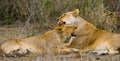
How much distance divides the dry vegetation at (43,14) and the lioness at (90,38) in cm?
120

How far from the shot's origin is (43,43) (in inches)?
344

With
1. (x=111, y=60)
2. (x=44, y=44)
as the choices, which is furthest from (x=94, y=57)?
(x=44, y=44)

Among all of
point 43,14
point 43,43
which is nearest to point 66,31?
point 43,43

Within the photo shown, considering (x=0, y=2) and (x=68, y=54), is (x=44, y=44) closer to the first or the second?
(x=68, y=54)

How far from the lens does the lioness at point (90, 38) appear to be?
867 centimetres

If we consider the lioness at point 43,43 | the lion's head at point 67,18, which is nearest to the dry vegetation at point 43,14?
the lion's head at point 67,18

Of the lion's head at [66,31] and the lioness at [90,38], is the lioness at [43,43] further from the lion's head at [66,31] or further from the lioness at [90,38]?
the lioness at [90,38]

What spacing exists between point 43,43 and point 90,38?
0.94 metres

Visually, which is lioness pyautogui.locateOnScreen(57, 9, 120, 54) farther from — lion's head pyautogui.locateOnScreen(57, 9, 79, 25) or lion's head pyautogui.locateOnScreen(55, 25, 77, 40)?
lion's head pyautogui.locateOnScreen(55, 25, 77, 40)

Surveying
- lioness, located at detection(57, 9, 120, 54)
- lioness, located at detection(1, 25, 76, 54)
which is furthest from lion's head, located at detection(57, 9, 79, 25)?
lioness, located at detection(1, 25, 76, 54)

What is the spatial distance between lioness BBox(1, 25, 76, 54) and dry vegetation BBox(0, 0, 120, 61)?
1.45 m

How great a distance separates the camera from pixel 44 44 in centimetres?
873

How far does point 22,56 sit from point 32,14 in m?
2.79

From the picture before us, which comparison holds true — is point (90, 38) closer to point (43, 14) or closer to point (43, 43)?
point (43, 43)
